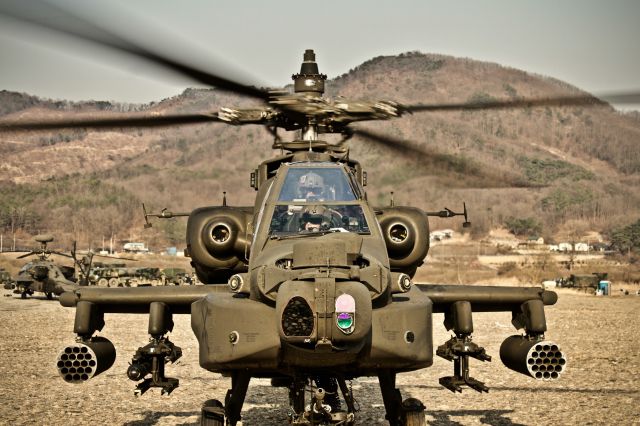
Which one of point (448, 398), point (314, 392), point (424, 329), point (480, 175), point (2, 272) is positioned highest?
point (480, 175)

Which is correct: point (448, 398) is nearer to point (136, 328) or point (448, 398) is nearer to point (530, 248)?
point (136, 328)

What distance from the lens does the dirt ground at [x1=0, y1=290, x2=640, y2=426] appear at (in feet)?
41.3

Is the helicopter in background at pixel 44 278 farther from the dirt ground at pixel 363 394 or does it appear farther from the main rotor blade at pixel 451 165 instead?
the main rotor blade at pixel 451 165

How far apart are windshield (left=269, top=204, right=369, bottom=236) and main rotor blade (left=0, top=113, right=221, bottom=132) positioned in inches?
55.0

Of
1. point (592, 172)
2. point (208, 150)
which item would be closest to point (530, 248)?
point (592, 172)

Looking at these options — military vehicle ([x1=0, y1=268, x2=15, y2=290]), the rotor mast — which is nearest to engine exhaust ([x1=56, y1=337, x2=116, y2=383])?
the rotor mast

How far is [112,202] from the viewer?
3733 inches

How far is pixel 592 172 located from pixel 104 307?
10815 centimetres

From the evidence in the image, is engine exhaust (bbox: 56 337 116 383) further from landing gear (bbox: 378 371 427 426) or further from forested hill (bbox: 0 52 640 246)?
forested hill (bbox: 0 52 640 246)

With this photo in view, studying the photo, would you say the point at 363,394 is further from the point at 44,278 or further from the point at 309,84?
the point at 44,278

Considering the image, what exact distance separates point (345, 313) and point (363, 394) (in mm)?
8167

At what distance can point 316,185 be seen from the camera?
9484 millimetres

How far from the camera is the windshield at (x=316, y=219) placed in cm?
906

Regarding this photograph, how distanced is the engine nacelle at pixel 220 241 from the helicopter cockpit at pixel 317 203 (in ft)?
3.52
